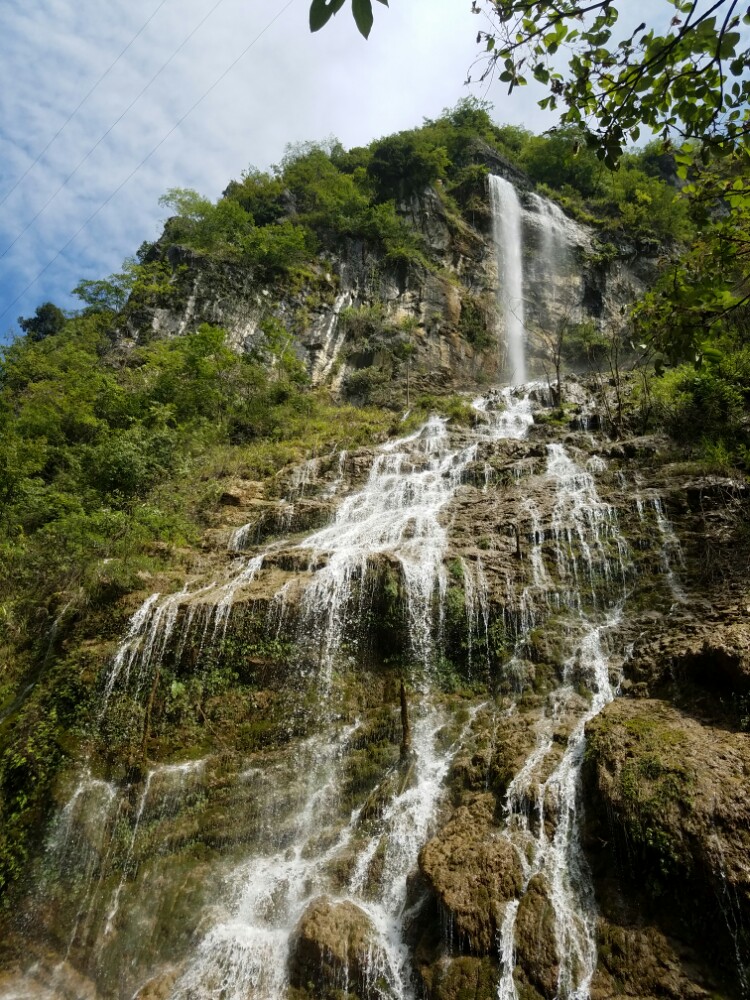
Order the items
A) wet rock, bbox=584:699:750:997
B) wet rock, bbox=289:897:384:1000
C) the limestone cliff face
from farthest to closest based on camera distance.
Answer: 1. the limestone cliff face
2. wet rock, bbox=289:897:384:1000
3. wet rock, bbox=584:699:750:997

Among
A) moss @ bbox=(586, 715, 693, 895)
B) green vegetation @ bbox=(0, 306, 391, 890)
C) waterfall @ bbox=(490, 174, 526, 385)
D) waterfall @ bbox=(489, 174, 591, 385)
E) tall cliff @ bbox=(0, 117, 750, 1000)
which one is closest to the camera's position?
moss @ bbox=(586, 715, 693, 895)

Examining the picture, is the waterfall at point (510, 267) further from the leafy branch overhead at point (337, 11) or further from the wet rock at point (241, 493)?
the leafy branch overhead at point (337, 11)

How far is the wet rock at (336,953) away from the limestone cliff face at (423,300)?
58.8ft

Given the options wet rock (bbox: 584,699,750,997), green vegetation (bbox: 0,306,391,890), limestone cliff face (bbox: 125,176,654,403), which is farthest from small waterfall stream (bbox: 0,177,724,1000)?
limestone cliff face (bbox: 125,176,654,403)

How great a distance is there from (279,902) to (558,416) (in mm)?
13456

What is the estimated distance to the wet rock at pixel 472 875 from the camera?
4863 mm

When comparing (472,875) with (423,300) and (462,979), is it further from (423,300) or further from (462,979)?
(423,300)

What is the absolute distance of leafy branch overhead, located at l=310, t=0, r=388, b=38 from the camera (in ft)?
5.91

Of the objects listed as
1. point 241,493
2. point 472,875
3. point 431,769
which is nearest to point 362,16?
point 472,875

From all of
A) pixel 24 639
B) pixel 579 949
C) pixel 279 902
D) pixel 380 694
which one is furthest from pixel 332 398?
pixel 579 949

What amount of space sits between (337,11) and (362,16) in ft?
0.47

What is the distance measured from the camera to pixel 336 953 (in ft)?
17.1

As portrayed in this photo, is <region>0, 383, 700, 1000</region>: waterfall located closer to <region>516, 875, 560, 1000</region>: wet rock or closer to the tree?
<region>516, 875, 560, 1000</region>: wet rock

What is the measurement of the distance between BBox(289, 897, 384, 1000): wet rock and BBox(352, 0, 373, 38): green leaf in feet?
21.0
